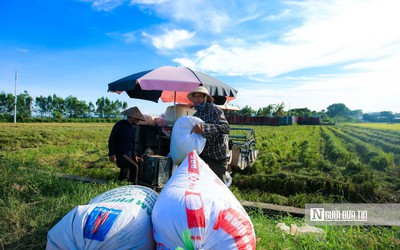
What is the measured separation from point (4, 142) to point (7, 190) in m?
10.2

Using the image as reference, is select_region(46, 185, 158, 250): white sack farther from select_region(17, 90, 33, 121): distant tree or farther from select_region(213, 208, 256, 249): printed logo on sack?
select_region(17, 90, 33, 121): distant tree

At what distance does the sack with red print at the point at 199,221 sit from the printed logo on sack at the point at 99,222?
9.8 inches

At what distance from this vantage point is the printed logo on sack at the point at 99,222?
1468mm

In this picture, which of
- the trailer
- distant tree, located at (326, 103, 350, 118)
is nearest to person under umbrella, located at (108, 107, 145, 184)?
the trailer

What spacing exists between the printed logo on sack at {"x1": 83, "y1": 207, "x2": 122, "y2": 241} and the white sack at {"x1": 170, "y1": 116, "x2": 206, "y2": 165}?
1.21 m

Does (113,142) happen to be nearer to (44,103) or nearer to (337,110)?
(44,103)

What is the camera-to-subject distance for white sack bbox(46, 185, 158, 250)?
1.47m

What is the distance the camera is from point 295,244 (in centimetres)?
214

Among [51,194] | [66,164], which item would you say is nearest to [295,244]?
[51,194]

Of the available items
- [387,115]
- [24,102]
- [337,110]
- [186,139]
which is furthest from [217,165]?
[337,110]

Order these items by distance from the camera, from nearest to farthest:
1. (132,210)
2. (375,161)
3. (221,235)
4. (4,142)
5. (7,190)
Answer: (221,235), (132,210), (7,190), (375,161), (4,142)

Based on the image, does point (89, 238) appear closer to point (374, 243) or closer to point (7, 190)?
point (374, 243)

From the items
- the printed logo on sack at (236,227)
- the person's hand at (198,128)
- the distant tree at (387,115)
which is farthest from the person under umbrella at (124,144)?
the distant tree at (387,115)

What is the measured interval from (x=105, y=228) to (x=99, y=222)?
51 mm
